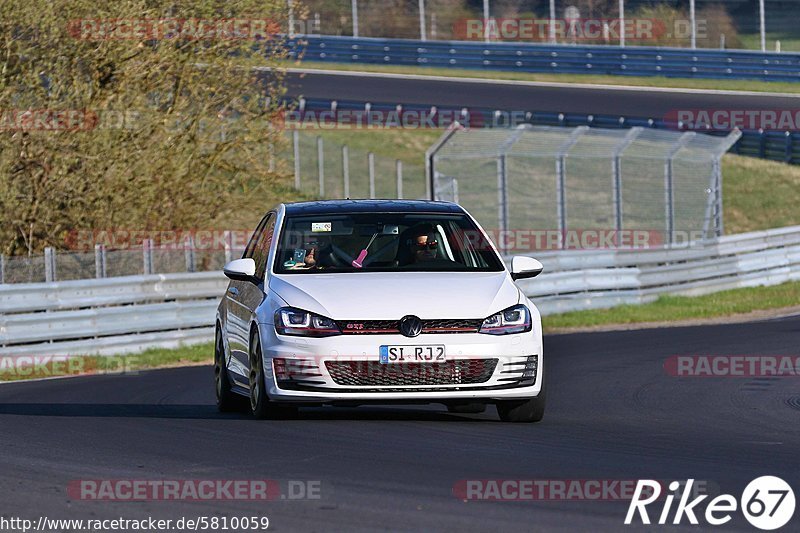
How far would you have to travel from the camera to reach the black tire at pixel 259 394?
1041cm

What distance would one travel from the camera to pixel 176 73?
2405 centimetres

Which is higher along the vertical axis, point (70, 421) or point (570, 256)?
point (70, 421)

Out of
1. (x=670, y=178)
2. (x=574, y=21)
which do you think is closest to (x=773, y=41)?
(x=574, y=21)

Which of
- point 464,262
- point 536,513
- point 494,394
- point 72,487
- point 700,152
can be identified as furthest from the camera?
point 700,152

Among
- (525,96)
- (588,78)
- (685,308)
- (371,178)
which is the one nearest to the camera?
(685,308)

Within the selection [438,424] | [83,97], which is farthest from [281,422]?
[83,97]

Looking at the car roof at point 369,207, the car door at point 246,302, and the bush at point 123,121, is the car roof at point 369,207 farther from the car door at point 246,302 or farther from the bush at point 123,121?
the bush at point 123,121

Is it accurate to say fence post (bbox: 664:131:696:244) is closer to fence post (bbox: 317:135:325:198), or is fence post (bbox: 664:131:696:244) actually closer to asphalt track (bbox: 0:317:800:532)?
fence post (bbox: 317:135:325:198)

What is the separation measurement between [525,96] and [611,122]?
4.59 m

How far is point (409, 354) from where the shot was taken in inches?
391

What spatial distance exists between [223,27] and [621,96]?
63.2ft

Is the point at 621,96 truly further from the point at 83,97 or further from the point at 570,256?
the point at 83,97

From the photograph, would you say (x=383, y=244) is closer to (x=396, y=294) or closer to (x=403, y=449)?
(x=396, y=294)
